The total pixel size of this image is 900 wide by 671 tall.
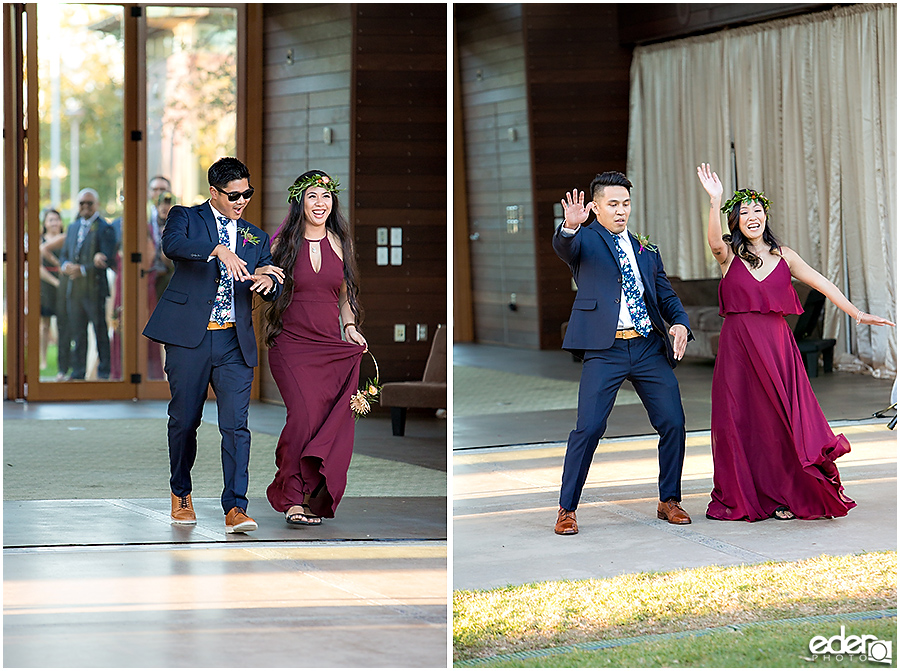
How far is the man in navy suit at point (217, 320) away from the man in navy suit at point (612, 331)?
115cm

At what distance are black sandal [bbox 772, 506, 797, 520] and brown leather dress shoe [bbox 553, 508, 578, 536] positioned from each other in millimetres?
784

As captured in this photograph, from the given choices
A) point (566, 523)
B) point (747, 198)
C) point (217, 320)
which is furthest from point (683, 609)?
point (217, 320)

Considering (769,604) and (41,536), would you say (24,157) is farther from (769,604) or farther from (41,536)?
(769,604)

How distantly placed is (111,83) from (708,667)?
7.83m

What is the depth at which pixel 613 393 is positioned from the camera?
4.52 metres

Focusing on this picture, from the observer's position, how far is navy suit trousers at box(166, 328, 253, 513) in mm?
4598

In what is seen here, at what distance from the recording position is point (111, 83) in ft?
31.0

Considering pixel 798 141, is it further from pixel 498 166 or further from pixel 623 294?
pixel 623 294

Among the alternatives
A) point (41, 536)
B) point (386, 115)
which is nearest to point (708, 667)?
point (41, 536)

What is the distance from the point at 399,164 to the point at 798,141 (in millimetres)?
4104

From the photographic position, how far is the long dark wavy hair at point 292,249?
4.77 meters

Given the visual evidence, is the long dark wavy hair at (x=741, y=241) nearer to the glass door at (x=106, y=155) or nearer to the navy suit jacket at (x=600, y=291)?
the navy suit jacket at (x=600, y=291)

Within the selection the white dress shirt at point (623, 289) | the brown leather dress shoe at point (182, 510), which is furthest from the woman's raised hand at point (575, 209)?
the brown leather dress shoe at point (182, 510)

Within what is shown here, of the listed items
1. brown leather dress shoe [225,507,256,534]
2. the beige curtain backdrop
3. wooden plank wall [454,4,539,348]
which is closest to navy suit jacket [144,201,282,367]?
brown leather dress shoe [225,507,256,534]
